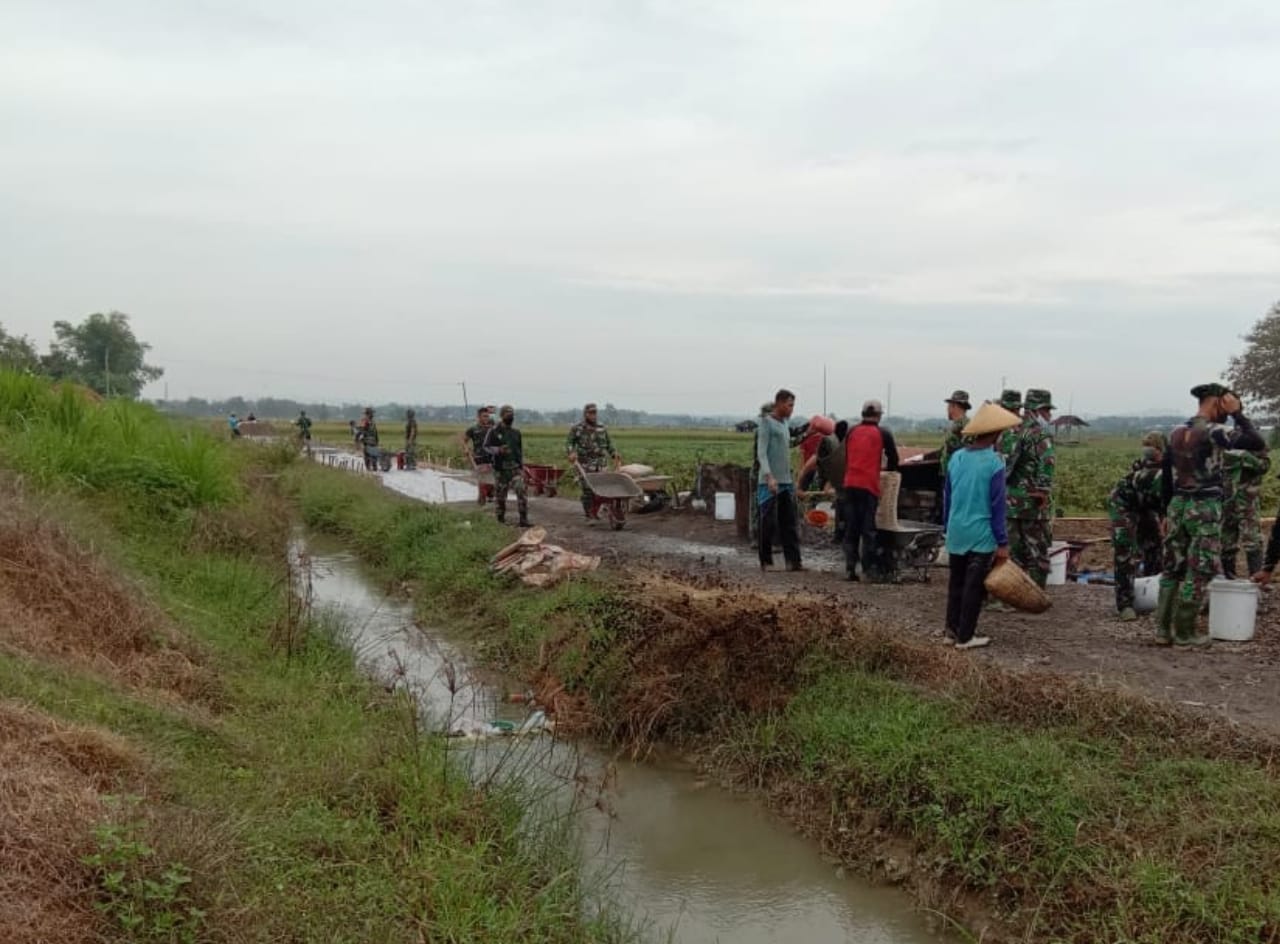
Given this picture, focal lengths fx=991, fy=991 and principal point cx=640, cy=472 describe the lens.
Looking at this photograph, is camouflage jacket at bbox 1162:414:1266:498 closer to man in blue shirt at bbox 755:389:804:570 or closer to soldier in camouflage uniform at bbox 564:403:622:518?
man in blue shirt at bbox 755:389:804:570

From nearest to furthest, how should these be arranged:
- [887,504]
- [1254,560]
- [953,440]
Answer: [1254,560] → [953,440] → [887,504]

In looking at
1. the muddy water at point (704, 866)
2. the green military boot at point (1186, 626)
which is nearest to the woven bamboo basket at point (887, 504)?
the green military boot at point (1186, 626)

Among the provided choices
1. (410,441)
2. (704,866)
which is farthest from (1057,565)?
(410,441)

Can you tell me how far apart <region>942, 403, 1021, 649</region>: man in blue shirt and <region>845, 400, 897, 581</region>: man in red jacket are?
6.95 feet

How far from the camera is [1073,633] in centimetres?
720

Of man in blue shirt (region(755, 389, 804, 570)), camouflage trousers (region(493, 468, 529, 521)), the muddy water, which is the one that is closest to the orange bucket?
man in blue shirt (region(755, 389, 804, 570))

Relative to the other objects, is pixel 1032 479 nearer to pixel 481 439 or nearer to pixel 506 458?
pixel 506 458

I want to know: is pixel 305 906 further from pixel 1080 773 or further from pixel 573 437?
pixel 573 437

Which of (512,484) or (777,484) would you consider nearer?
(777,484)

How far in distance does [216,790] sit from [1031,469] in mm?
6375

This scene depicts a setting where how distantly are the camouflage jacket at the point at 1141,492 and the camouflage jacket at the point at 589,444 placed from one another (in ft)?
25.6

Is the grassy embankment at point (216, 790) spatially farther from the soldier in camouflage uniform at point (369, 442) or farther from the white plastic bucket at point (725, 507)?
the soldier in camouflage uniform at point (369, 442)

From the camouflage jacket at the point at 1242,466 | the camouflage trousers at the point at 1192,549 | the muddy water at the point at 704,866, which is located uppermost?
the camouflage jacket at the point at 1242,466

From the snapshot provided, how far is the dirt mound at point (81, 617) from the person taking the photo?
551 cm
